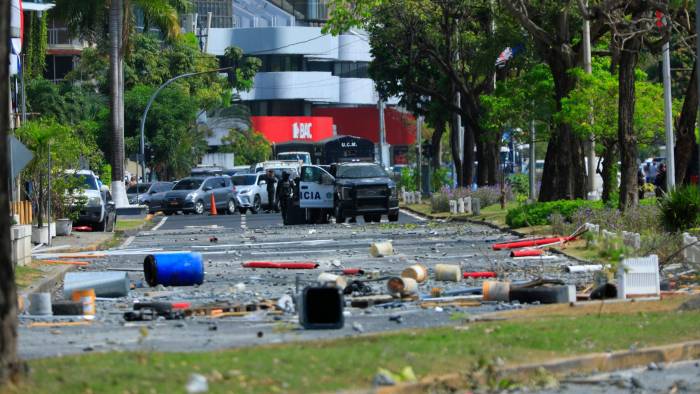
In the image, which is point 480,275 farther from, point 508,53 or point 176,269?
point 508,53

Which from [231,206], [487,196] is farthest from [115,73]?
[487,196]

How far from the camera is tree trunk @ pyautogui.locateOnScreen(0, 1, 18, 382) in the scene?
32.8 feet

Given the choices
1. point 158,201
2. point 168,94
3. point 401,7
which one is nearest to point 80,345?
point 401,7

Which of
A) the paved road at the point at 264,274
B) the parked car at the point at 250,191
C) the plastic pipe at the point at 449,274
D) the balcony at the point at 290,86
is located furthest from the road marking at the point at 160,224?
the balcony at the point at 290,86

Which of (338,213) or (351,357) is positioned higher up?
(351,357)

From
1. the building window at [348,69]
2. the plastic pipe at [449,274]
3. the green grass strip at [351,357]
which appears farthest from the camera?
the building window at [348,69]

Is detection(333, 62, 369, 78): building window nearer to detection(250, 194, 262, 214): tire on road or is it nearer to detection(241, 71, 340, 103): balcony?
detection(241, 71, 340, 103): balcony

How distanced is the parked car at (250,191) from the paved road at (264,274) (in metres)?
15.1

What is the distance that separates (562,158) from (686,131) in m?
4.95

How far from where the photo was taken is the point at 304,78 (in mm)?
123875

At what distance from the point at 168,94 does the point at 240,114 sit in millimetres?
21074

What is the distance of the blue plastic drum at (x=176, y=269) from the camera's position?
21547 millimetres

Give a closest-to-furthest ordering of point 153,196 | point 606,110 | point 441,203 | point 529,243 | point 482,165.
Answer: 1. point 529,243
2. point 606,110
3. point 441,203
4. point 482,165
5. point 153,196

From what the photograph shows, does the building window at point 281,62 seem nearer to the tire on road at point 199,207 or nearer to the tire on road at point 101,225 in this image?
the tire on road at point 199,207
